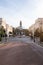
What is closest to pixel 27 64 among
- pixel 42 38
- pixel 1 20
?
pixel 42 38

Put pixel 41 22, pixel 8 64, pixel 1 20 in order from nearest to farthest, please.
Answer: pixel 8 64
pixel 41 22
pixel 1 20

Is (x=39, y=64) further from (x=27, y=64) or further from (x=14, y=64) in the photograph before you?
(x=14, y=64)

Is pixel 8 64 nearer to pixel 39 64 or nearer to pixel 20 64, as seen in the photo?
pixel 20 64

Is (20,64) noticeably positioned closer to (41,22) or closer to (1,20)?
(41,22)

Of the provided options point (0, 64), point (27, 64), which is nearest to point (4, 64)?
point (0, 64)

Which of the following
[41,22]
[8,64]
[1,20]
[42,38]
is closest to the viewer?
[8,64]

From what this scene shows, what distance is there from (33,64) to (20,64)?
0.85m

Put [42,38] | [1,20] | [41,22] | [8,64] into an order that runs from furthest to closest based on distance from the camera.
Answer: [1,20]
[41,22]
[42,38]
[8,64]

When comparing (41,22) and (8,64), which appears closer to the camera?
(8,64)

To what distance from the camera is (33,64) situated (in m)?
13.8

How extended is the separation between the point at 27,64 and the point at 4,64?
152 cm

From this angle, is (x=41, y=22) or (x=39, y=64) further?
(x=41, y=22)

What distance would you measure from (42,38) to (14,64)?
146 ft

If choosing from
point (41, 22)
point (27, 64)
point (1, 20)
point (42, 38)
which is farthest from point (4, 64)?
point (1, 20)
